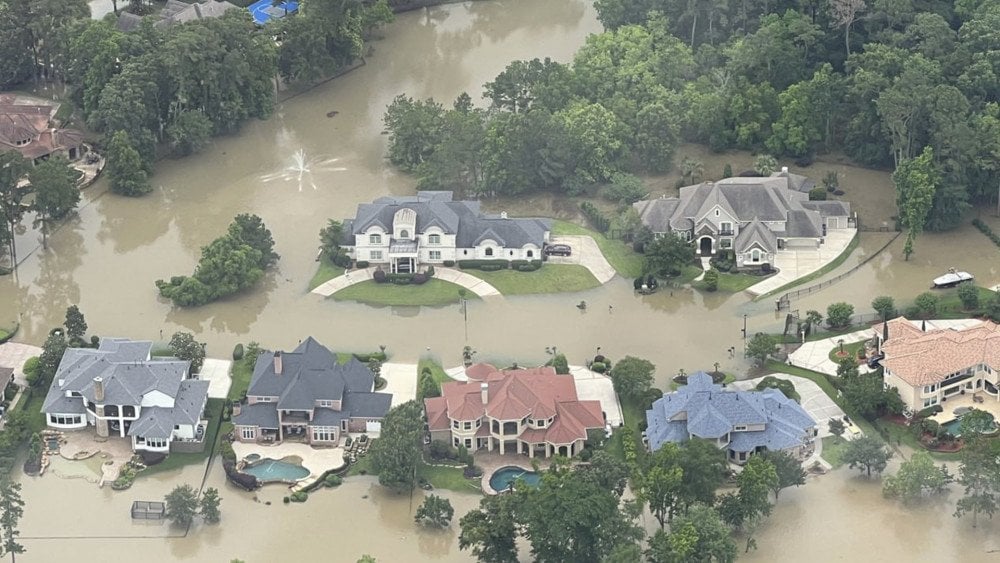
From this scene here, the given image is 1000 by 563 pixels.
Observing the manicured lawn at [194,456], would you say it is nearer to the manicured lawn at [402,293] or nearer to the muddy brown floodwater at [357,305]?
the muddy brown floodwater at [357,305]

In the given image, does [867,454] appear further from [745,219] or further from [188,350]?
[188,350]

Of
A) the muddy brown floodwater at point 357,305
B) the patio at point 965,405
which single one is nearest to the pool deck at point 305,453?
the muddy brown floodwater at point 357,305

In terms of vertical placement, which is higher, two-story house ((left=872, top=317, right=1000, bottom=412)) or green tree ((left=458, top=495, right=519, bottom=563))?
two-story house ((left=872, top=317, right=1000, bottom=412))

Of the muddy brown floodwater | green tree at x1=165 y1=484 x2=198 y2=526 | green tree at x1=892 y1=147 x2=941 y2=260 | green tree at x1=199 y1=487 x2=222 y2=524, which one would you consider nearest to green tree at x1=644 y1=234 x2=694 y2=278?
the muddy brown floodwater

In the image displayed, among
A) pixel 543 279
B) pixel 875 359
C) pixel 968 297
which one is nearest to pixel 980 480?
pixel 875 359

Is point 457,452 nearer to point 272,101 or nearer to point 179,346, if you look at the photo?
point 179,346

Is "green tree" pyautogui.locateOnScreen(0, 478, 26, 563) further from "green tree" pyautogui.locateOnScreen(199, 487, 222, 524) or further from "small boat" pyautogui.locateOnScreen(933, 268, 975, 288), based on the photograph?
"small boat" pyautogui.locateOnScreen(933, 268, 975, 288)
